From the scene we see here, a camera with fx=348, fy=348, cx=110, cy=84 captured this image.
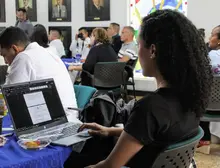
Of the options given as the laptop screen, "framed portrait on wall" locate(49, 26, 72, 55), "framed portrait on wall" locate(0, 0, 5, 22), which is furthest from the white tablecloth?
the laptop screen

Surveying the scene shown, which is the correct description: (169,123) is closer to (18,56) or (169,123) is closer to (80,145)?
(80,145)

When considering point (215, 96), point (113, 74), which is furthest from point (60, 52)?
point (215, 96)

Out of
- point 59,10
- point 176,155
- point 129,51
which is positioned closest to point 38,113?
point 176,155

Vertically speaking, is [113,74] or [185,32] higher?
[185,32]

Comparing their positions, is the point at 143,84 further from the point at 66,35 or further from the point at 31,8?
the point at 31,8

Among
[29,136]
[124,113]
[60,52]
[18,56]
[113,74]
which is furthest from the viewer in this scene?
[60,52]

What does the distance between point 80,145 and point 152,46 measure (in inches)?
24.6

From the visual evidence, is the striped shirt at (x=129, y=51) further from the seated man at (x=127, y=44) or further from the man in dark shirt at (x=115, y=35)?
the man in dark shirt at (x=115, y=35)

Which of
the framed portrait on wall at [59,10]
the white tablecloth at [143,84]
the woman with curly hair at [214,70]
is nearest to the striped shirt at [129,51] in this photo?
the white tablecloth at [143,84]

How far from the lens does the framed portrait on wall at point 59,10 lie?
754 centimetres

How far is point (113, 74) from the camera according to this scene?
4.65m

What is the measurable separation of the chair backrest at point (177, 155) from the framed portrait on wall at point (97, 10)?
19.5ft

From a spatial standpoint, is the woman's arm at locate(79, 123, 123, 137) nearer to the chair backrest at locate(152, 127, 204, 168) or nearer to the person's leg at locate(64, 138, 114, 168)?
the person's leg at locate(64, 138, 114, 168)

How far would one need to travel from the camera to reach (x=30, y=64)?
7.57 ft
